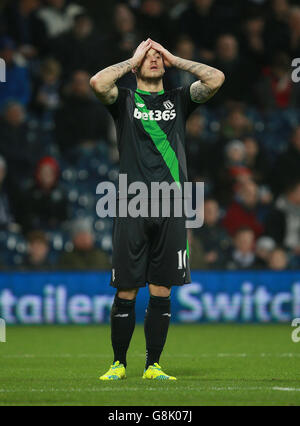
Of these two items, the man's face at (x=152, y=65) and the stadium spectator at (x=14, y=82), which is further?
the stadium spectator at (x=14, y=82)

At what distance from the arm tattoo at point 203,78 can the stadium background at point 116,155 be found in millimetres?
5441

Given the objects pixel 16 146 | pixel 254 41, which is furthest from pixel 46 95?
pixel 254 41

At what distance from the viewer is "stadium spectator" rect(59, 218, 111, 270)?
Result: 12.1 metres

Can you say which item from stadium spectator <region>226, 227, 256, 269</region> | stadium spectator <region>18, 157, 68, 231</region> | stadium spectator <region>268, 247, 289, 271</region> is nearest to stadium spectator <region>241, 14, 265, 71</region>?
stadium spectator <region>226, 227, 256, 269</region>

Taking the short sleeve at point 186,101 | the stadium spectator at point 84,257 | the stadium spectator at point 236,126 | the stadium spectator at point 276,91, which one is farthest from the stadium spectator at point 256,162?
the short sleeve at point 186,101

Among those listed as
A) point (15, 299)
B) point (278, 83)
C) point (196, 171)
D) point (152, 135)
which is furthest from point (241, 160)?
point (152, 135)

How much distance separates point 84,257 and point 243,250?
85.4 inches

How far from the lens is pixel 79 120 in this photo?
13734mm

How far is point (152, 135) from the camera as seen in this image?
22.0 feet

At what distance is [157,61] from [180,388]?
236 centimetres

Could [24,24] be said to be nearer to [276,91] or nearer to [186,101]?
[276,91]

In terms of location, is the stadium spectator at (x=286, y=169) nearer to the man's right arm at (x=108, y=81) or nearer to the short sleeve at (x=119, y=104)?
the short sleeve at (x=119, y=104)

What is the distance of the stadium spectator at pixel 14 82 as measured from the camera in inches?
550

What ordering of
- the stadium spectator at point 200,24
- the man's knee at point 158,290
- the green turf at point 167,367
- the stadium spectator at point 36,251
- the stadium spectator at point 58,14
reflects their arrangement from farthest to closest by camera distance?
the stadium spectator at point 200,24, the stadium spectator at point 58,14, the stadium spectator at point 36,251, the man's knee at point 158,290, the green turf at point 167,367
